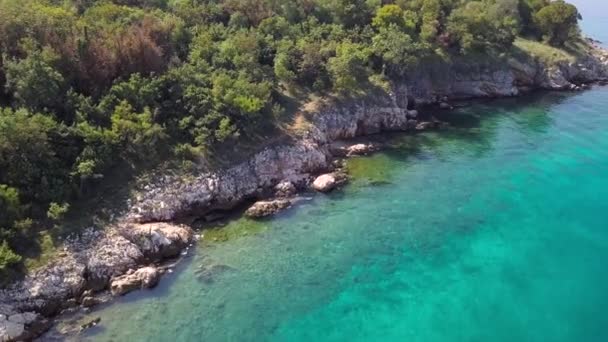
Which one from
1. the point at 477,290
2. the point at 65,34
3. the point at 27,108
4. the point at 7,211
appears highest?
the point at 65,34

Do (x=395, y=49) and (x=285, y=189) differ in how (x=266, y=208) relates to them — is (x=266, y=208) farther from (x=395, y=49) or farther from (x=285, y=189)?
(x=395, y=49)

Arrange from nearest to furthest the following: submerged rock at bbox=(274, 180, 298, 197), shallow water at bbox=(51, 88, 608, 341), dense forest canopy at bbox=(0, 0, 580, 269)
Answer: shallow water at bbox=(51, 88, 608, 341)
dense forest canopy at bbox=(0, 0, 580, 269)
submerged rock at bbox=(274, 180, 298, 197)

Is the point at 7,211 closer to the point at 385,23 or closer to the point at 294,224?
the point at 294,224

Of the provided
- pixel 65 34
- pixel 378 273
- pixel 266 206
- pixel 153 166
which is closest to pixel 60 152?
pixel 153 166

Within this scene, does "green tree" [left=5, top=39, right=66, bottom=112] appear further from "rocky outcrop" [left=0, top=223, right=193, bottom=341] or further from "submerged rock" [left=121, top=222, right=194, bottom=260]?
"submerged rock" [left=121, top=222, right=194, bottom=260]

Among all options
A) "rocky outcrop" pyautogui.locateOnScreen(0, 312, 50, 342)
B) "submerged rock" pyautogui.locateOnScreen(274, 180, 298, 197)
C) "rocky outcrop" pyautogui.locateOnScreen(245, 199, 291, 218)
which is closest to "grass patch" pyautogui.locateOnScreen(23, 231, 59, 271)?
"rocky outcrop" pyautogui.locateOnScreen(0, 312, 50, 342)

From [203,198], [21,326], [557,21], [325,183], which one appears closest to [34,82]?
[203,198]

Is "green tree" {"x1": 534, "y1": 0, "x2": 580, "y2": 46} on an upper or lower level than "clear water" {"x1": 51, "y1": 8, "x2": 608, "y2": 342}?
upper
